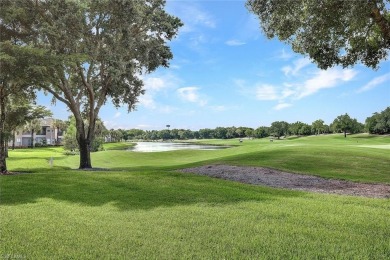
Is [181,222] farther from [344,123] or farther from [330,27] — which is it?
[344,123]

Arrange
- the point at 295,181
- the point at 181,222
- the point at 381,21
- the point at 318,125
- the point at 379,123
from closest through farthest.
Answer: the point at 181,222 → the point at 381,21 → the point at 295,181 → the point at 379,123 → the point at 318,125

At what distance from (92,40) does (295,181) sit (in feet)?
70.6

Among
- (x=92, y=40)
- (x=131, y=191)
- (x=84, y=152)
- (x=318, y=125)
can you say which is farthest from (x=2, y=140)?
(x=318, y=125)

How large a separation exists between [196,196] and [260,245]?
6411mm

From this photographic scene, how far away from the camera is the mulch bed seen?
16453 mm

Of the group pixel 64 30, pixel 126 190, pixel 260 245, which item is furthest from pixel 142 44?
pixel 260 245

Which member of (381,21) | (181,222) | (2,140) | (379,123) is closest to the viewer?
(181,222)

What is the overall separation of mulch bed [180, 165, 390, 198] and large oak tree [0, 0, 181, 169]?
12727 mm

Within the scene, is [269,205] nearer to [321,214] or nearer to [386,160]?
[321,214]

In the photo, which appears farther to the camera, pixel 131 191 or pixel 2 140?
pixel 2 140

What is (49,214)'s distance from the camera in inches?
413

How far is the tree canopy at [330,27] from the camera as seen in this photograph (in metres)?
16.3

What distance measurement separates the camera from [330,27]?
18.4 meters

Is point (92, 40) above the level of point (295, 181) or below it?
above
